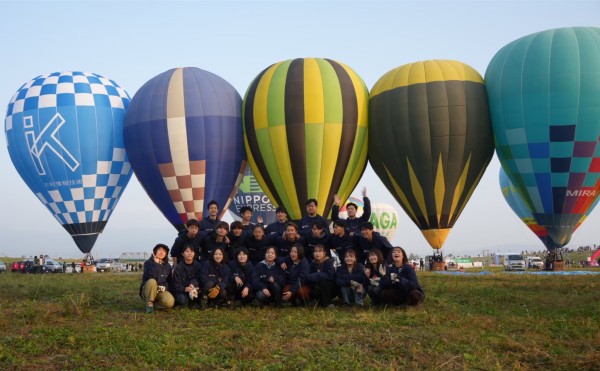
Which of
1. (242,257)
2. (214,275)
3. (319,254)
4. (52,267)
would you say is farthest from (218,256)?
(52,267)

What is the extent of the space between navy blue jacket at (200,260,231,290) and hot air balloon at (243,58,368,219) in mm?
12995

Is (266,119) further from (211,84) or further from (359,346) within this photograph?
(359,346)

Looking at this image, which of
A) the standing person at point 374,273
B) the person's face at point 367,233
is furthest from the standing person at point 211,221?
the standing person at point 374,273

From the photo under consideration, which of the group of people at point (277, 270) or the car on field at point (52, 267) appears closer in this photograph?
the group of people at point (277, 270)

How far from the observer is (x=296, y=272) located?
998 cm

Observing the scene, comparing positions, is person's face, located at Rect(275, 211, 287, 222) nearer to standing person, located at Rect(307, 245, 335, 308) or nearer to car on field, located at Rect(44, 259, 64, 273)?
standing person, located at Rect(307, 245, 335, 308)

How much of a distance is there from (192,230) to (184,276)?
106 cm

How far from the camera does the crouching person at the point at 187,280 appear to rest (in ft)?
31.2

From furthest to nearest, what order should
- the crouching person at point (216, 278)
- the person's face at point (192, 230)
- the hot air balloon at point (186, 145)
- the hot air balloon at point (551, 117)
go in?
the hot air balloon at point (186, 145), the hot air balloon at point (551, 117), the person's face at point (192, 230), the crouching person at point (216, 278)

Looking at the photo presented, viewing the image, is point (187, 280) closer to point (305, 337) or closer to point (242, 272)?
point (242, 272)

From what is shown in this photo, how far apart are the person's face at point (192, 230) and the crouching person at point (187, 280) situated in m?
0.66

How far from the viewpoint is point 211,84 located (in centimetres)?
2581

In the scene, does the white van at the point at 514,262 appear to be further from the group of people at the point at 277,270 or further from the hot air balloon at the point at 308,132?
the group of people at the point at 277,270

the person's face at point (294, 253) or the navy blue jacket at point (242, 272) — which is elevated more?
the person's face at point (294, 253)
